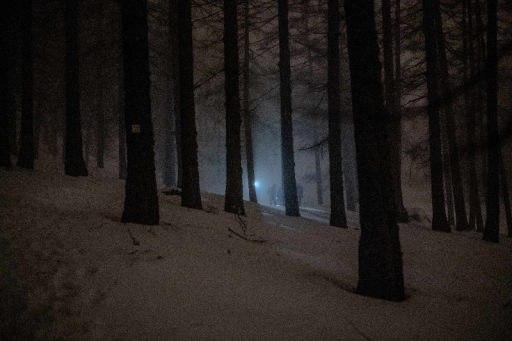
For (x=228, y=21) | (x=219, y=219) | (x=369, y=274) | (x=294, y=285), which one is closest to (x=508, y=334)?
(x=369, y=274)

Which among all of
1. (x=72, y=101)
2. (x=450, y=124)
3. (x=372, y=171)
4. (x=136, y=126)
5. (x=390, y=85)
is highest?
(x=390, y=85)

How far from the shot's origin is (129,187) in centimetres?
536

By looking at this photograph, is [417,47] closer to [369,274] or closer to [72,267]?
[369,274]

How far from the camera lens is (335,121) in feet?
33.4

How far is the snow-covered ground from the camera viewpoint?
2.44m

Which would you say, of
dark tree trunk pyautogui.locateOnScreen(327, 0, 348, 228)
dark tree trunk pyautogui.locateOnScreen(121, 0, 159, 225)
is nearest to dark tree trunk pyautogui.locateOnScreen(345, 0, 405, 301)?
dark tree trunk pyautogui.locateOnScreen(121, 0, 159, 225)

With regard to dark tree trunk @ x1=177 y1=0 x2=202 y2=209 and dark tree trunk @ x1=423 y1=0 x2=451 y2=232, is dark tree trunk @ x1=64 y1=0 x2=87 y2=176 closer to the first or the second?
dark tree trunk @ x1=177 y1=0 x2=202 y2=209

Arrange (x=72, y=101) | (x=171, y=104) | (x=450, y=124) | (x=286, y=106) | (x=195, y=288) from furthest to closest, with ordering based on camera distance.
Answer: (x=171, y=104) → (x=450, y=124) → (x=286, y=106) → (x=72, y=101) → (x=195, y=288)

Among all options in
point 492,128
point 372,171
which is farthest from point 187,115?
point 492,128

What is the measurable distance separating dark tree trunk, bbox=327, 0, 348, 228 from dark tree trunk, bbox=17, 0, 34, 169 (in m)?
10.9

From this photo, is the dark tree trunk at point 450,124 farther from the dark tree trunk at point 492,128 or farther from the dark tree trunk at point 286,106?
the dark tree trunk at point 286,106

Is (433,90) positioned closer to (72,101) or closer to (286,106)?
(286,106)

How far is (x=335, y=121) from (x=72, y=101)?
9.91m

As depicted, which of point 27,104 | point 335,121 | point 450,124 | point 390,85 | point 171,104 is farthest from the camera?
point 171,104
